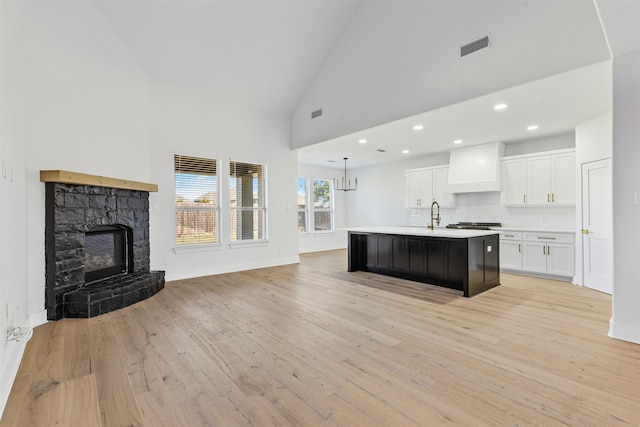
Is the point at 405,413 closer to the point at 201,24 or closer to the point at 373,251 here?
the point at 373,251

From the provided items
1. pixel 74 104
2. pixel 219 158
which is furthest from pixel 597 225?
pixel 74 104

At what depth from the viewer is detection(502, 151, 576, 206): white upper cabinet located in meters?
5.46

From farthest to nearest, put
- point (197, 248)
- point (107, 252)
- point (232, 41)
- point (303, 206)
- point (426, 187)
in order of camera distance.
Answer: point (303, 206) < point (426, 187) < point (197, 248) < point (232, 41) < point (107, 252)

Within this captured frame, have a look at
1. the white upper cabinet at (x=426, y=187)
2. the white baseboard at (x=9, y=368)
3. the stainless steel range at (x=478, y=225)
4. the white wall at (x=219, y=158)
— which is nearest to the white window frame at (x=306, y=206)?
the white wall at (x=219, y=158)

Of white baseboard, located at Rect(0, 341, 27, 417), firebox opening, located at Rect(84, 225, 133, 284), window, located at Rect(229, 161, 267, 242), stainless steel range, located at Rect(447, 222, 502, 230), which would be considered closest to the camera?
white baseboard, located at Rect(0, 341, 27, 417)

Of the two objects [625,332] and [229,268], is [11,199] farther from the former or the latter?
[625,332]

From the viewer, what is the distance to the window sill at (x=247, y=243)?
20.4ft

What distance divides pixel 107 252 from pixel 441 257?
4962mm

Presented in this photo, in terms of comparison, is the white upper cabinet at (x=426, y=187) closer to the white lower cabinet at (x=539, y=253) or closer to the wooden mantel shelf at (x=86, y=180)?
the white lower cabinet at (x=539, y=253)

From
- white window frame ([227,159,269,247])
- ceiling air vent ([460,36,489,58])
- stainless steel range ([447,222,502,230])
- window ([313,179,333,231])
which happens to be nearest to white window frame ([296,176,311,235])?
window ([313,179,333,231])

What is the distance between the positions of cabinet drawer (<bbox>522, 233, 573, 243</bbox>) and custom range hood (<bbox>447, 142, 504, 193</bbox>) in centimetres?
115

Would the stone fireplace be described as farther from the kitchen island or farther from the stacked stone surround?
the kitchen island

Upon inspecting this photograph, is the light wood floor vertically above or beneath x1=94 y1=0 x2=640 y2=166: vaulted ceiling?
beneath

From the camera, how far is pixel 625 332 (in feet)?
9.13
